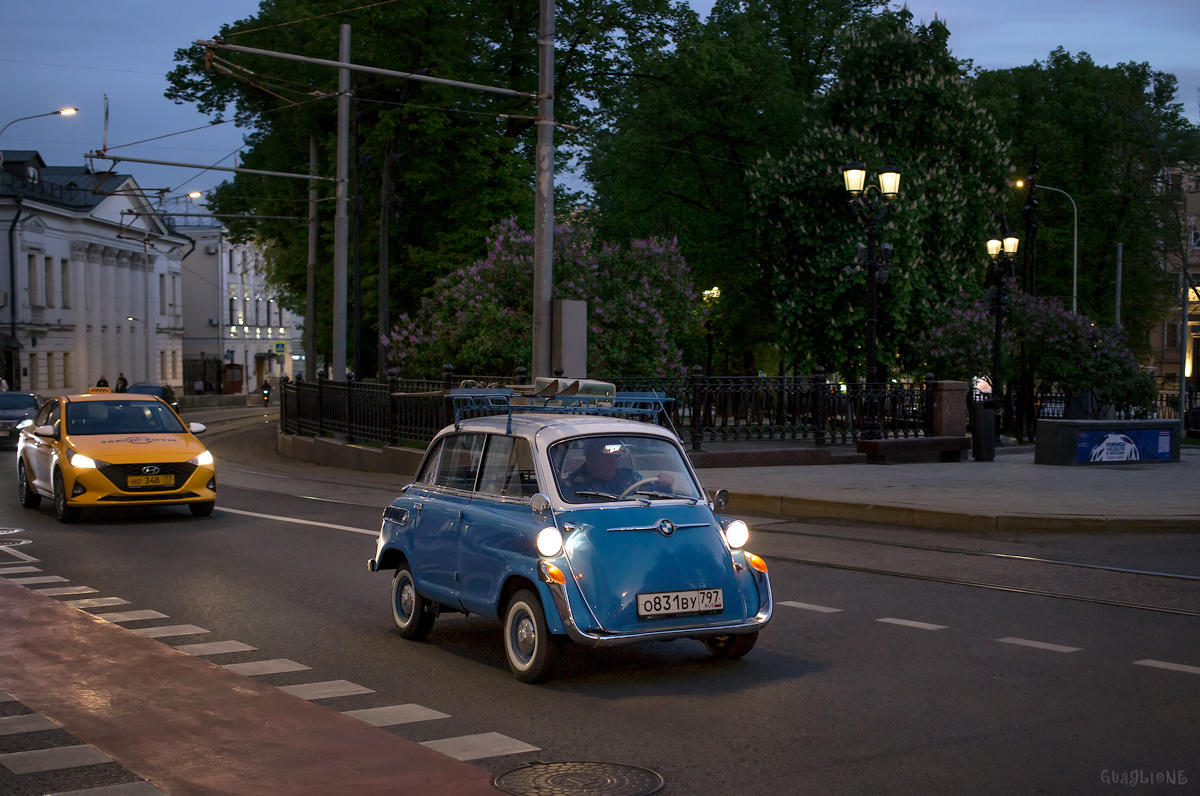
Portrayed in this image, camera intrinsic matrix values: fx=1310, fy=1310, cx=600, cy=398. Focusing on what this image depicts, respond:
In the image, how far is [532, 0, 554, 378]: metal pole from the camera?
19281 millimetres

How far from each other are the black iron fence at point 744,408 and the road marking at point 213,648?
1246 cm

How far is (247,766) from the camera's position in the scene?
5969 mm

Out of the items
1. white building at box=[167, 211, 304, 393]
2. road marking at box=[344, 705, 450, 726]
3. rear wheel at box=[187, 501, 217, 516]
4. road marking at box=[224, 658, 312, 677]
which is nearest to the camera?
road marking at box=[344, 705, 450, 726]

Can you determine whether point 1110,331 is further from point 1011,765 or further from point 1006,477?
point 1011,765

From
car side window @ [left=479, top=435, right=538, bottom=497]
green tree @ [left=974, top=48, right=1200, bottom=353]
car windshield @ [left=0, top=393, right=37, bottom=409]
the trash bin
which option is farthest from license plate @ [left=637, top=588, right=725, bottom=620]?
green tree @ [left=974, top=48, right=1200, bottom=353]

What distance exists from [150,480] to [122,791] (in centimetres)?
1124

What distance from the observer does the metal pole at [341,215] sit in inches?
1171

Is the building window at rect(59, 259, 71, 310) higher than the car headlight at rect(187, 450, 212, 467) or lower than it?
higher

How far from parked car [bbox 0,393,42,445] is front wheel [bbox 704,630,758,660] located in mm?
31867

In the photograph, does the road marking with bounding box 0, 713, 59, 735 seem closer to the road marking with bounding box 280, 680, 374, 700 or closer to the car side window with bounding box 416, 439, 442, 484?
the road marking with bounding box 280, 680, 374, 700

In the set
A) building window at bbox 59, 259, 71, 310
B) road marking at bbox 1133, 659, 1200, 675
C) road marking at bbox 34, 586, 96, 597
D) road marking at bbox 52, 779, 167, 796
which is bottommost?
road marking at bbox 34, 586, 96, 597

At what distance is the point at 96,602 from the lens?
34.5ft

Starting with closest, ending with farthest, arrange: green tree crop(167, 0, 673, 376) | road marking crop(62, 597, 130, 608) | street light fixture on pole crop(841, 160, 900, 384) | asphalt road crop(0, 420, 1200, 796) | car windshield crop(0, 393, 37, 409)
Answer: asphalt road crop(0, 420, 1200, 796), road marking crop(62, 597, 130, 608), street light fixture on pole crop(841, 160, 900, 384), green tree crop(167, 0, 673, 376), car windshield crop(0, 393, 37, 409)

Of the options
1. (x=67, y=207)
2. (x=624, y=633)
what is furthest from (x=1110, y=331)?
(x=67, y=207)
